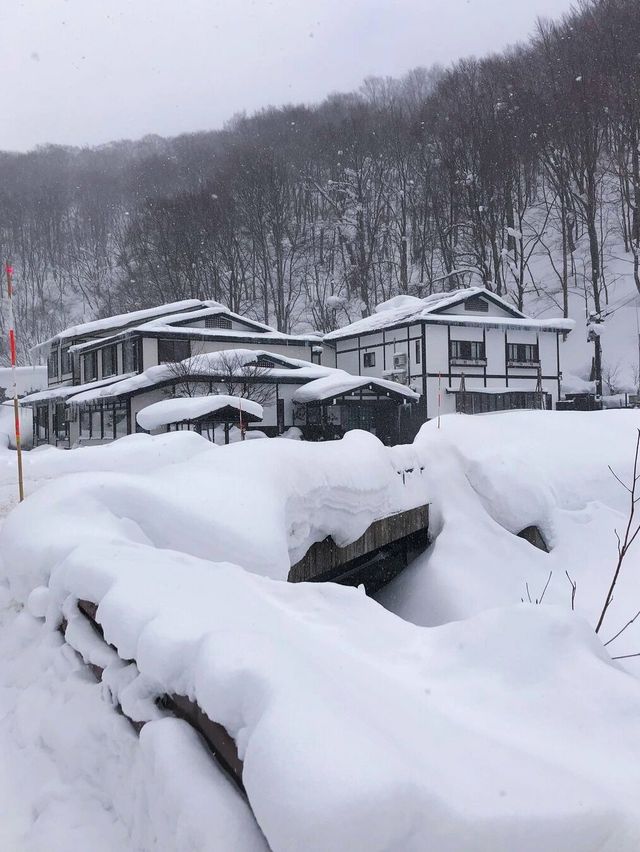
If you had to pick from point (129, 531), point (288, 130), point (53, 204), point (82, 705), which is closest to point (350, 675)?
point (82, 705)

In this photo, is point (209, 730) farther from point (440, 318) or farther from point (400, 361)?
point (400, 361)

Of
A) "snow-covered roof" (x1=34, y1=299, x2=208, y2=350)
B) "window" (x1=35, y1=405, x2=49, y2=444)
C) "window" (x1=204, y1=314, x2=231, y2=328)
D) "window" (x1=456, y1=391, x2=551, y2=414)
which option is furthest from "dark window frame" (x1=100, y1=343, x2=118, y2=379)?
"window" (x1=456, y1=391, x2=551, y2=414)

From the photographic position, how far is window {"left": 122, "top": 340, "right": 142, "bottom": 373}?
24.8 meters

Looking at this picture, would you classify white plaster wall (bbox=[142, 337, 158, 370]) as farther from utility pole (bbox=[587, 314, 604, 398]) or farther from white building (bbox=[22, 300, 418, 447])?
utility pole (bbox=[587, 314, 604, 398])

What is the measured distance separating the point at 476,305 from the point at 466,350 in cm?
256

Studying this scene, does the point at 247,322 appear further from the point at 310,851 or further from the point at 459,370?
the point at 310,851

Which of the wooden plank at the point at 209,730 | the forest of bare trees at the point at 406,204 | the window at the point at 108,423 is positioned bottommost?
the wooden plank at the point at 209,730

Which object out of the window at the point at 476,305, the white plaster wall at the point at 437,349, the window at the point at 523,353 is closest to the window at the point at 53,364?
the white plaster wall at the point at 437,349

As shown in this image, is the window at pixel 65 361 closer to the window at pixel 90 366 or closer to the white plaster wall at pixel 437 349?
the window at pixel 90 366

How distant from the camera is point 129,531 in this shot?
15.5 feet

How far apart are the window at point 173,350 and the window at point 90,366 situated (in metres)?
4.42

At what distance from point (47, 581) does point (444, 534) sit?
795cm

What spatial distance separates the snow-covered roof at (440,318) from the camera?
2859cm

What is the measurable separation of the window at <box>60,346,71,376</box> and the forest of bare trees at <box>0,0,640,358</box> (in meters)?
15.0
